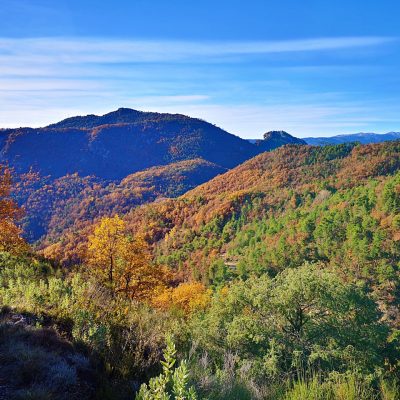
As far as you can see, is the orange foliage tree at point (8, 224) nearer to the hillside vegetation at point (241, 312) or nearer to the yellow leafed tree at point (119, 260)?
the hillside vegetation at point (241, 312)

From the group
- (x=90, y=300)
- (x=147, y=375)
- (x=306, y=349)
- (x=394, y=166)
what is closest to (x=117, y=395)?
(x=147, y=375)

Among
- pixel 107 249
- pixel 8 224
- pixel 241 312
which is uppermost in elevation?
pixel 8 224

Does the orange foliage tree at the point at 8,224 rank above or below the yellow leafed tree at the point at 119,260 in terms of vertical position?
above

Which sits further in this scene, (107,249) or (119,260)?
(107,249)

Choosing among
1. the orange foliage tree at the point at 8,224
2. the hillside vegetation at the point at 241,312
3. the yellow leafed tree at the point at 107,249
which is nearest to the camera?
the hillside vegetation at the point at 241,312

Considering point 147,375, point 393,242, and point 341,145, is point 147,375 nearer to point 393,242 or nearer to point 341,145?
point 393,242

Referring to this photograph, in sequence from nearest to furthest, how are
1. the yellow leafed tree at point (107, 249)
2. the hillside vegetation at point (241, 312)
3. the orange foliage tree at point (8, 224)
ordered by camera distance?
1. the hillside vegetation at point (241, 312)
2. the orange foliage tree at point (8, 224)
3. the yellow leafed tree at point (107, 249)

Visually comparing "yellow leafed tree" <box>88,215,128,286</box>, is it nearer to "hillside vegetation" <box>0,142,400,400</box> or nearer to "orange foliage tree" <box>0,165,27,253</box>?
"hillside vegetation" <box>0,142,400,400</box>

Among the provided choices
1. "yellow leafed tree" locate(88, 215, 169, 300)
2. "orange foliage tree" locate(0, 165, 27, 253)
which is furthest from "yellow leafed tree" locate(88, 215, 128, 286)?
"orange foliage tree" locate(0, 165, 27, 253)

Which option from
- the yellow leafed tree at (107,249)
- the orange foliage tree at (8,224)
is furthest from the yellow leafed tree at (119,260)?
the orange foliage tree at (8,224)

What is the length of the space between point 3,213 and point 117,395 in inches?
570

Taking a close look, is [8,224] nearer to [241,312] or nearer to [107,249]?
[107,249]

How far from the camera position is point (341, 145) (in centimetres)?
13888

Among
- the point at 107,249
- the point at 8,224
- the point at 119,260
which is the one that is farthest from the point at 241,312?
the point at 8,224
